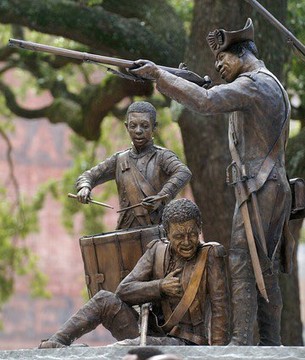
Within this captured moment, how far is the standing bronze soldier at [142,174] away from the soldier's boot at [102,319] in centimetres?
176

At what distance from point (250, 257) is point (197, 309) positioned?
63 centimetres

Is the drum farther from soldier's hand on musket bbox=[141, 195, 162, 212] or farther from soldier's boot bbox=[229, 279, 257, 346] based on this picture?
soldier's boot bbox=[229, 279, 257, 346]

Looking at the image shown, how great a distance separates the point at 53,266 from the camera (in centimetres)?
4638

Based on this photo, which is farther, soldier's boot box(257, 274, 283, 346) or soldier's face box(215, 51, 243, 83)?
soldier's face box(215, 51, 243, 83)

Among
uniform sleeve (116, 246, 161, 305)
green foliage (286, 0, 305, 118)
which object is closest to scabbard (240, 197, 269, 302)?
uniform sleeve (116, 246, 161, 305)

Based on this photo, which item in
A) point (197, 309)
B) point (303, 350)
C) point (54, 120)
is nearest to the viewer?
point (303, 350)

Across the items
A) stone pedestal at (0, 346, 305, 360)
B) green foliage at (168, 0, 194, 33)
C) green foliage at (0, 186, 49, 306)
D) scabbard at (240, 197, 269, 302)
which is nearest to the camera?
stone pedestal at (0, 346, 305, 360)

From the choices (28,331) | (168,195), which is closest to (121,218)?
(168,195)

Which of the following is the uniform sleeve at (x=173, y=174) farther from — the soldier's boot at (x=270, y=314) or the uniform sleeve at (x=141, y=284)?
the soldier's boot at (x=270, y=314)

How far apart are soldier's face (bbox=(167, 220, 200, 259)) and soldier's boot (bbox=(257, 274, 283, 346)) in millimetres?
818

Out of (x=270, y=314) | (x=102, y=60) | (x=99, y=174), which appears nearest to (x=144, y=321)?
(x=270, y=314)

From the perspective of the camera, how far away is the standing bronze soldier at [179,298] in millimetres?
14406

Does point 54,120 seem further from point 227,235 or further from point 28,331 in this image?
point 28,331

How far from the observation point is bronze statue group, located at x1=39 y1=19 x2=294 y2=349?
14.5 metres
